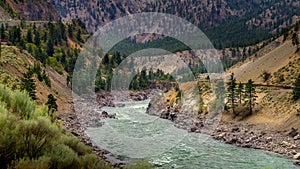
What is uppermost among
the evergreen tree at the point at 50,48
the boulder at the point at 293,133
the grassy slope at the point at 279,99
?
the evergreen tree at the point at 50,48

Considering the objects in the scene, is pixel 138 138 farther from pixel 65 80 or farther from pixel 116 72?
pixel 116 72

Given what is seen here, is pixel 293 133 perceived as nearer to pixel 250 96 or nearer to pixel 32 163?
pixel 250 96

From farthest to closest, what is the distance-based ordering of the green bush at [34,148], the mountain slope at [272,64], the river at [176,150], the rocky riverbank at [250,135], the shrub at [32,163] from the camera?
the mountain slope at [272,64] < the rocky riverbank at [250,135] < the river at [176,150] < the green bush at [34,148] < the shrub at [32,163]

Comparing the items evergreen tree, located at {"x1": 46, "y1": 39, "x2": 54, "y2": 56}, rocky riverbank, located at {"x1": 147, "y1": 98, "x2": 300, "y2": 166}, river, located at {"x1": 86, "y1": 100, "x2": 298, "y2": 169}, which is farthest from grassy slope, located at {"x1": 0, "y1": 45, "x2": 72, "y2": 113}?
evergreen tree, located at {"x1": 46, "y1": 39, "x2": 54, "y2": 56}

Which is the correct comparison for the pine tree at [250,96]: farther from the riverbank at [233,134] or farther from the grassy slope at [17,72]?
the grassy slope at [17,72]

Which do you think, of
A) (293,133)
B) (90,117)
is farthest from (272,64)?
(90,117)

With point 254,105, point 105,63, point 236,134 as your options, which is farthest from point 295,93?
point 105,63

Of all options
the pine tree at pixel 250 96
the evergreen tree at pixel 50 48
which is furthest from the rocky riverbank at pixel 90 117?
the pine tree at pixel 250 96

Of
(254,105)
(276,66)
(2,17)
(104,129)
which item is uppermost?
(2,17)
